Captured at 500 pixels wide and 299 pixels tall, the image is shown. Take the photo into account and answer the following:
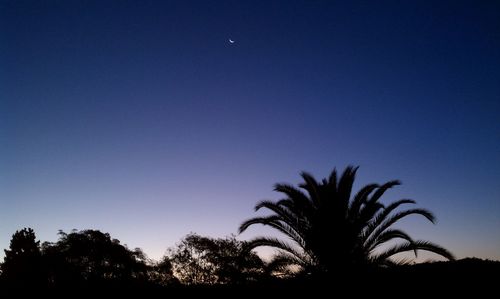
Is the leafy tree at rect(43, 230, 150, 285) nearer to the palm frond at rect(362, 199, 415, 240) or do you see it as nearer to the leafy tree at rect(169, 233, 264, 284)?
the leafy tree at rect(169, 233, 264, 284)

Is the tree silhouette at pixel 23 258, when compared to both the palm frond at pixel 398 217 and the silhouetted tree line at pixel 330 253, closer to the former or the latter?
the silhouetted tree line at pixel 330 253

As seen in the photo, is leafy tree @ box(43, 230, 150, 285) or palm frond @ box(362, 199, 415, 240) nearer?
palm frond @ box(362, 199, 415, 240)

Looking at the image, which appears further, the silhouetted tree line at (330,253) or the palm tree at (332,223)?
the palm tree at (332,223)

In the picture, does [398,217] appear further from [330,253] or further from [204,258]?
[204,258]

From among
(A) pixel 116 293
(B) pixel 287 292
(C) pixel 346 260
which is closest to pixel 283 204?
(C) pixel 346 260

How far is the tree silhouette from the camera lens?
27859 mm

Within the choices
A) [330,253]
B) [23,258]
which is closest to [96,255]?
[23,258]

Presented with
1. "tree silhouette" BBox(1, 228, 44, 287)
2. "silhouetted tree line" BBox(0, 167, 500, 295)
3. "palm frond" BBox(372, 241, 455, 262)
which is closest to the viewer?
"silhouetted tree line" BBox(0, 167, 500, 295)

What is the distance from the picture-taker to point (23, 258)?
94.9 ft

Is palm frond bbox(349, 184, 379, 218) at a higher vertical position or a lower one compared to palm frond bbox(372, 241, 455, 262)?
higher

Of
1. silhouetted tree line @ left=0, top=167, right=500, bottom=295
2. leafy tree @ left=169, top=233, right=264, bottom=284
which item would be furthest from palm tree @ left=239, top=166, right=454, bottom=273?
leafy tree @ left=169, top=233, right=264, bottom=284

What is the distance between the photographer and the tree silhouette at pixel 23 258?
27.9 meters

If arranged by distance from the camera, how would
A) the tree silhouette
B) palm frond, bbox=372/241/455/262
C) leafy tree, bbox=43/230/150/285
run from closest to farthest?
1. palm frond, bbox=372/241/455/262
2. the tree silhouette
3. leafy tree, bbox=43/230/150/285

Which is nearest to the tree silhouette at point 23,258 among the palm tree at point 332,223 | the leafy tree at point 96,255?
the leafy tree at point 96,255
